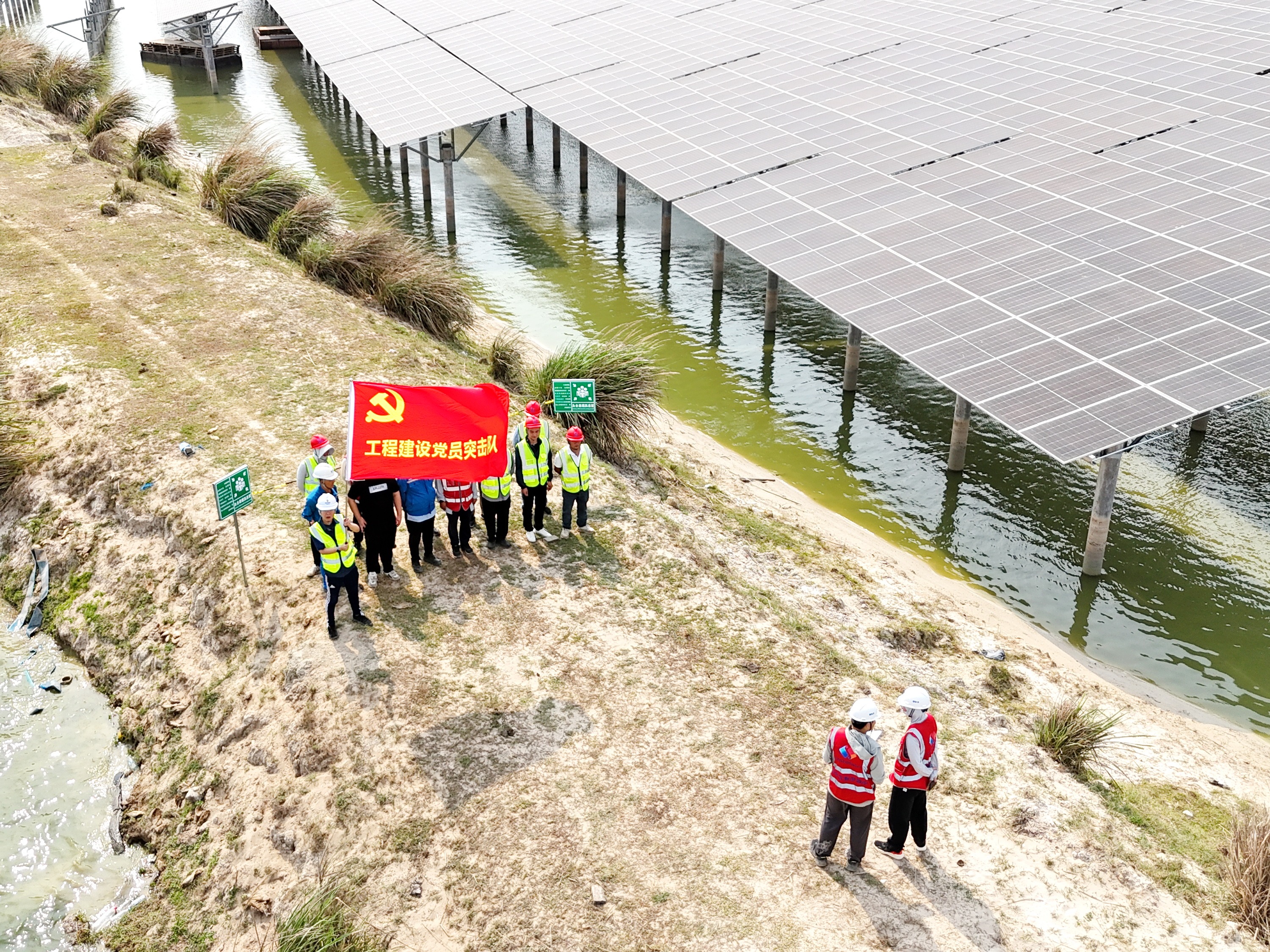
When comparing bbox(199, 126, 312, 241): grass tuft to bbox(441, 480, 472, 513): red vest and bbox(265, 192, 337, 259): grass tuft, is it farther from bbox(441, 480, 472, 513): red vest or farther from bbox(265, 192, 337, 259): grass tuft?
bbox(441, 480, 472, 513): red vest

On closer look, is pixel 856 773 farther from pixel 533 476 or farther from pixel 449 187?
pixel 449 187

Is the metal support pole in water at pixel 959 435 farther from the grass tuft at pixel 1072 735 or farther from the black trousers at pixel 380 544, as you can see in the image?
the black trousers at pixel 380 544

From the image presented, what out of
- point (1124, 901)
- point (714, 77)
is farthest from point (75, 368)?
point (714, 77)

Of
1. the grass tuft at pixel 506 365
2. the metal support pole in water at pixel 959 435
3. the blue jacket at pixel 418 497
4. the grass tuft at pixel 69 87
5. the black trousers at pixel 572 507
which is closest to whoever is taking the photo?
the blue jacket at pixel 418 497

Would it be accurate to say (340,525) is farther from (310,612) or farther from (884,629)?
(884,629)

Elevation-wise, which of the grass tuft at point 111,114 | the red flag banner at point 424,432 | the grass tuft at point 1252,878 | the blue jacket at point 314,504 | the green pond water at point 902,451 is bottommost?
the green pond water at point 902,451

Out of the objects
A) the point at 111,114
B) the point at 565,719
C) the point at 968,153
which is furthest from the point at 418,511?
the point at 111,114

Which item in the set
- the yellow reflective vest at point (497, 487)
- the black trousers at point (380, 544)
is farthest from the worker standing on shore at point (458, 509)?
the black trousers at point (380, 544)

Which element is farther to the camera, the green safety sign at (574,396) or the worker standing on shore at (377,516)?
the green safety sign at (574,396)
